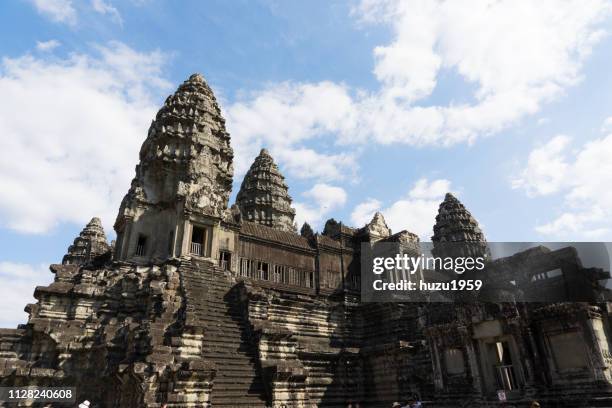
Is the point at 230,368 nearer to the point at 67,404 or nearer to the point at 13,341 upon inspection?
the point at 67,404

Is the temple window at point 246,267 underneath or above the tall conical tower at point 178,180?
underneath

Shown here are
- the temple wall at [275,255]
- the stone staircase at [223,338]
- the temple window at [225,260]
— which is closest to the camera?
the stone staircase at [223,338]

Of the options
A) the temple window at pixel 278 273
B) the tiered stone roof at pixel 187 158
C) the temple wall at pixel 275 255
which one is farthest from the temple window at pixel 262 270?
the tiered stone roof at pixel 187 158

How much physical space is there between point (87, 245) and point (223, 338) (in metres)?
37.4

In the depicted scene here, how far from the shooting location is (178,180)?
95.2 feet

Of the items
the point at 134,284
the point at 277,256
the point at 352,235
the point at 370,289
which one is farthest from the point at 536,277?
the point at 134,284

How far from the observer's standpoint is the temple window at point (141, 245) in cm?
2652

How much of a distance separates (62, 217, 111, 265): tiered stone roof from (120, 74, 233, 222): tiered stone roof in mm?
22533

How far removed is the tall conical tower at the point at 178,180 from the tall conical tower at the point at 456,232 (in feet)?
108

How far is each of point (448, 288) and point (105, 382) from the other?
25.9m

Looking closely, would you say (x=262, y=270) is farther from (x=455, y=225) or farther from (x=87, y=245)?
(x=455, y=225)

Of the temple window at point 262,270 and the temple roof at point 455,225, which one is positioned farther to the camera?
the temple roof at point 455,225

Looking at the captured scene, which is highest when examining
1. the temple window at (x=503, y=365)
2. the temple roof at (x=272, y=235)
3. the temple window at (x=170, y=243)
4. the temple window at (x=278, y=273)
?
the temple roof at (x=272, y=235)

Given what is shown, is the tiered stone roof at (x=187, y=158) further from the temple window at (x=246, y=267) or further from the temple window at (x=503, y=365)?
the temple window at (x=503, y=365)
